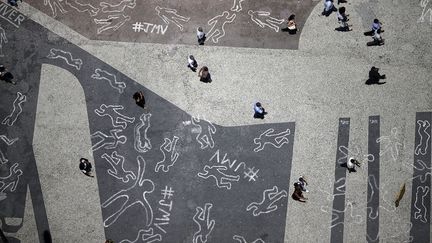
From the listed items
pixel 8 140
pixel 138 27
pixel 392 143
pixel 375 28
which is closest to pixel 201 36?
pixel 138 27

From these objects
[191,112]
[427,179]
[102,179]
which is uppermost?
[191,112]

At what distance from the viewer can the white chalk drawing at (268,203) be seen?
65.3 feet

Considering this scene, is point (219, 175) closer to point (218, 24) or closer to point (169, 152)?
point (169, 152)

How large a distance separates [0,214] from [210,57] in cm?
1136

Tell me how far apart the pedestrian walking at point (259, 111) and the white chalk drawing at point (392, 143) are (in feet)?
16.4

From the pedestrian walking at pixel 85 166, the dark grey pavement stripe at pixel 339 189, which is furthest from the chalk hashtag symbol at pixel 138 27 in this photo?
the dark grey pavement stripe at pixel 339 189

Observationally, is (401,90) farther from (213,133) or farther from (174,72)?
(174,72)

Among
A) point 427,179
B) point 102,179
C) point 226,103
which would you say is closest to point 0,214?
point 102,179

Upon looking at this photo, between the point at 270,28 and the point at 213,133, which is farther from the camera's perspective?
the point at 270,28

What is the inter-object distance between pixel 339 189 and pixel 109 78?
11252 mm

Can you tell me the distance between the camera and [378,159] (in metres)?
20.3

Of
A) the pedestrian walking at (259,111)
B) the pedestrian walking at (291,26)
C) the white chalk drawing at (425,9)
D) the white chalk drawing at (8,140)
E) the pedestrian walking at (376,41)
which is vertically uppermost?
the white chalk drawing at (425,9)

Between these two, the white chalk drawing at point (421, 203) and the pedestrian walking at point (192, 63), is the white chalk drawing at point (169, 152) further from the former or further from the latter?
the white chalk drawing at point (421, 203)

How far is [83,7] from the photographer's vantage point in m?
23.1
